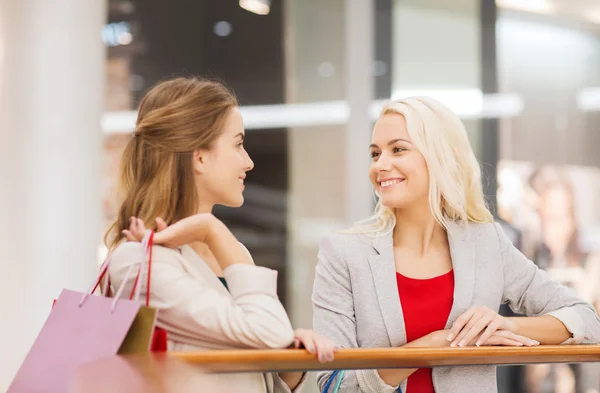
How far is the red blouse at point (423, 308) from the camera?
1851mm

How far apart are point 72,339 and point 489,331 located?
2.92ft

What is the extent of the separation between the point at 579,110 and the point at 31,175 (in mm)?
2923

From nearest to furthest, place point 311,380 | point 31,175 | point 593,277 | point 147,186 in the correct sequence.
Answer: point 147,186 < point 311,380 < point 31,175 < point 593,277

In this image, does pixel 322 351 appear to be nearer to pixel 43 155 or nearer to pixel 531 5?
pixel 43 155

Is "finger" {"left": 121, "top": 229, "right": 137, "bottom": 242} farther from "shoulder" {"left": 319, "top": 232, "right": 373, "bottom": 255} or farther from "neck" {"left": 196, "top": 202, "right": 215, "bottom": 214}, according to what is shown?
"shoulder" {"left": 319, "top": 232, "right": 373, "bottom": 255}

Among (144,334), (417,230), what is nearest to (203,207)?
(144,334)

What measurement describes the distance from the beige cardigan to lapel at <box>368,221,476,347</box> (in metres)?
0.40

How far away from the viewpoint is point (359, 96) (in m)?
4.61

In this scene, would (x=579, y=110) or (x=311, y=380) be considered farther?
(x=579, y=110)

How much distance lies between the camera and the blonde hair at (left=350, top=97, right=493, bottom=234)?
1854mm

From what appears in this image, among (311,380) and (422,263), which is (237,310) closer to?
(311,380)

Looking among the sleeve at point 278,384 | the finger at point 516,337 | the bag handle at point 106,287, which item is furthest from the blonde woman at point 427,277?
the bag handle at point 106,287

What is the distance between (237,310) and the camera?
150 centimetres

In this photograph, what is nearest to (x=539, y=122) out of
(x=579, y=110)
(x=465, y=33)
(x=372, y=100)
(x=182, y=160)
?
(x=579, y=110)
